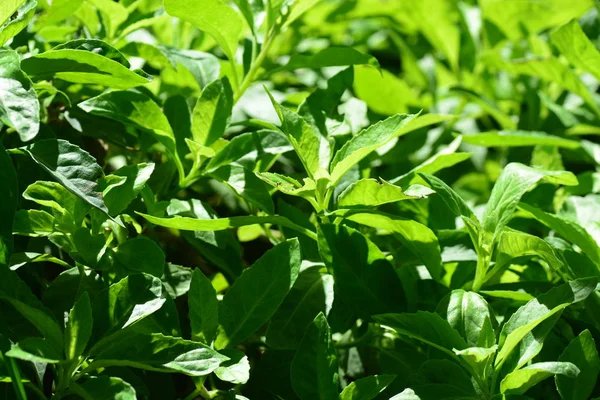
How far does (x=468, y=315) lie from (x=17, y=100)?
64 cm

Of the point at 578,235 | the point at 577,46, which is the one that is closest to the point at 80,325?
the point at 578,235

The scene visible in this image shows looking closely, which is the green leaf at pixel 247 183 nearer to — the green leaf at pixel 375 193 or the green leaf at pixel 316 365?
the green leaf at pixel 375 193

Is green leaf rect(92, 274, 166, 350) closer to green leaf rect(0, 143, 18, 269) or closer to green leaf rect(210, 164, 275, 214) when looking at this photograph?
green leaf rect(0, 143, 18, 269)

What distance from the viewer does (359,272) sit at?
1.02 metres

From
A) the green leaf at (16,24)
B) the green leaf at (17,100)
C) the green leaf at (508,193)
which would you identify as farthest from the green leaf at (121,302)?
the green leaf at (508,193)

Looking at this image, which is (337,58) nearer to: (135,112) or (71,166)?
(135,112)

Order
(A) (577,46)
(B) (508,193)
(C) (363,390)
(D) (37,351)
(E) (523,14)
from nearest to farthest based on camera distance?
1. (D) (37,351)
2. (C) (363,390)
3. (B) (508,193)
4. (A) (577,46)
5. (E) (523,14)

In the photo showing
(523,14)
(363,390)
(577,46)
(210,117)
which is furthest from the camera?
(523,14)

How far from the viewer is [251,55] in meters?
1.29

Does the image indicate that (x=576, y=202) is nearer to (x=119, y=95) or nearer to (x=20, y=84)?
(x=119, y=95)

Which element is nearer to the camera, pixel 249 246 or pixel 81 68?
pixel 81 68

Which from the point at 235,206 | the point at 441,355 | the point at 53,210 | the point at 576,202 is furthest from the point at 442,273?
the point at 53,210

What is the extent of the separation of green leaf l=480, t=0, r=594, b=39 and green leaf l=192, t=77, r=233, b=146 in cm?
98

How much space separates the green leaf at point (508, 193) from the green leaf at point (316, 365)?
0.28m
